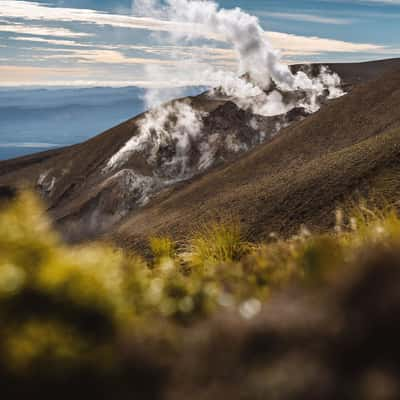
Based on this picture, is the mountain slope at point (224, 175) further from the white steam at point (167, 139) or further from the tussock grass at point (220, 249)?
the tussock grass at point (220, 249)

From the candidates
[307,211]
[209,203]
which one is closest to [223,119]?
[209,203]

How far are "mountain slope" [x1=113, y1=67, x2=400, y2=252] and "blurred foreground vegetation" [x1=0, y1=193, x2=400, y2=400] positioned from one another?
13398 mm

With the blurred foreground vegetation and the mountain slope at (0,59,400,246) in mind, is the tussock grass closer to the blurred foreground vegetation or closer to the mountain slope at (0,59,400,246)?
the blurred foreground vegetation

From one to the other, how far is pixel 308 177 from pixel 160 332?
61.9 ft

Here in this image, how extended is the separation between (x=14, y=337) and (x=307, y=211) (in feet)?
53.8

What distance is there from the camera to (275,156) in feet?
114

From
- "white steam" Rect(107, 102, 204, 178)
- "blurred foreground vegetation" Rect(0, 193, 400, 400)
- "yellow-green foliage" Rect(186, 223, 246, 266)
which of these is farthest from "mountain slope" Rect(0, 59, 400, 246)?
"blurred foreground vegetation" Rect(0, 193, 400, 400)

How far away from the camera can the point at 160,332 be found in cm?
455

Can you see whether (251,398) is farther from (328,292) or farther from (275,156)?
(275,156)

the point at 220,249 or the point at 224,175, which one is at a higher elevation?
the point at 224,175

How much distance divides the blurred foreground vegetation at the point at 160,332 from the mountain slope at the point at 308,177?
1340cm

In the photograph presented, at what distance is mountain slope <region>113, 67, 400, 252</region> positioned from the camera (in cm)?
1970

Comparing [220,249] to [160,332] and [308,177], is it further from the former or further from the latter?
[308,177]

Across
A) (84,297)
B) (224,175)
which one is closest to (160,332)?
(84,297)
